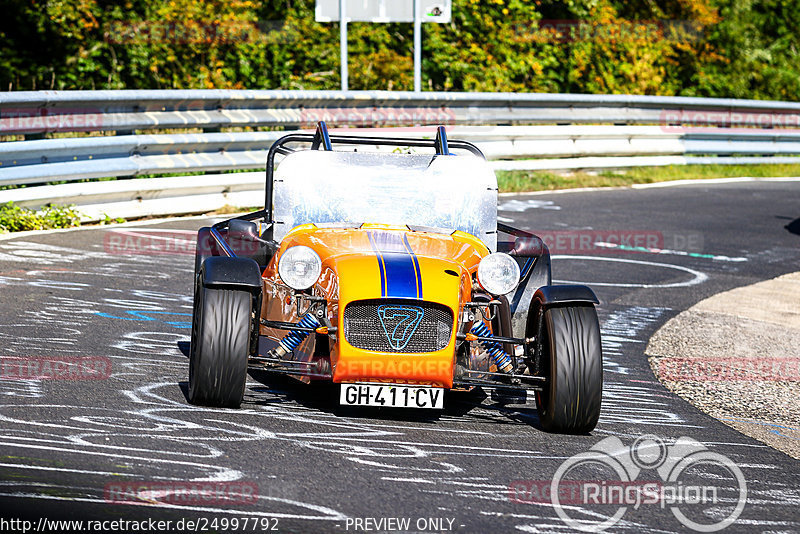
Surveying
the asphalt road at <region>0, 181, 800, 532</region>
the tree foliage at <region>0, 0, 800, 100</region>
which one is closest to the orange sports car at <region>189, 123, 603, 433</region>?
the asphalt road at <region>0, 181, 800, 532</region>

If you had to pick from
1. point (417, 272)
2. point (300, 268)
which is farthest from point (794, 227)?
point (300, 268)

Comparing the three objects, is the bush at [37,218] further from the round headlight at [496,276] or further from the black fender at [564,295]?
the black fender at [564,295]

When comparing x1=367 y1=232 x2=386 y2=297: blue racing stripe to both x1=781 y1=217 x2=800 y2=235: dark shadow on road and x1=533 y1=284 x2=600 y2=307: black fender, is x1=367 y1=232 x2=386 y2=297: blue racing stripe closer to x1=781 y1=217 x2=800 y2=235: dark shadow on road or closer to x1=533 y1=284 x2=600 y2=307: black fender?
x1=533 y1=284 x2=600 y2=307: black fender

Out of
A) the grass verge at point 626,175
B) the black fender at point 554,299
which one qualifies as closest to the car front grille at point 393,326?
the black fender at point 554,299

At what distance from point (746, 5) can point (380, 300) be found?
2897cm

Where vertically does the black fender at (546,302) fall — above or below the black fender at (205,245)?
below

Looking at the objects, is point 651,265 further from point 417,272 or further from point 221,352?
point 221,352

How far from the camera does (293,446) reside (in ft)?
16.9

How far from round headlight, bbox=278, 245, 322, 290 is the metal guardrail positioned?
554 cm

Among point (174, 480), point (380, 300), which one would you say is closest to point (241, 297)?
point (380, 300)

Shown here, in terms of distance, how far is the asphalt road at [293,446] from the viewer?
4.33 meters

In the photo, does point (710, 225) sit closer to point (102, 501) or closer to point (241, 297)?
point (241, 297)

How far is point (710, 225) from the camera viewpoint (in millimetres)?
14562

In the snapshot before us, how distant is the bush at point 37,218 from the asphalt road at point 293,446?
1.73 meters
